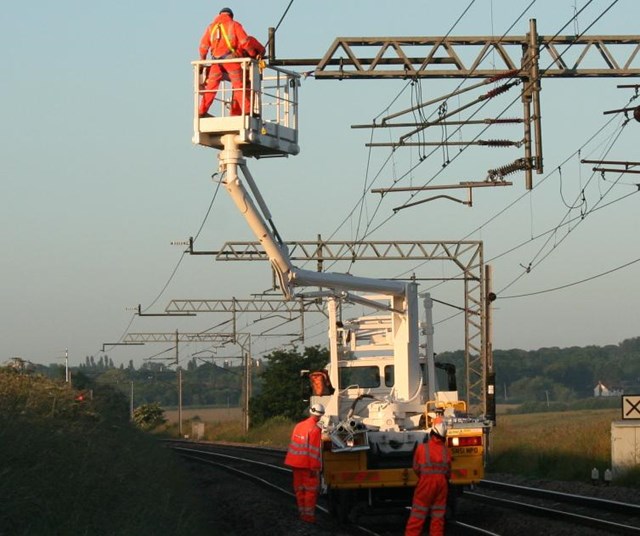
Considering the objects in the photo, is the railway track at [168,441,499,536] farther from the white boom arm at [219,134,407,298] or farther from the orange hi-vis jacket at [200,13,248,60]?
the orange hi-vis jacket at [200,13,248,60]

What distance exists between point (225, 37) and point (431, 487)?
701 cm

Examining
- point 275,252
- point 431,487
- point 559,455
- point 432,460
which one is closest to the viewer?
point 431,487

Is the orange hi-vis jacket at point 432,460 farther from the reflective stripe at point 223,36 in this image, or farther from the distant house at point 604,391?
the distant house at point 604,391

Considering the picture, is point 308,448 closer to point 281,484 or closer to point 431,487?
point 431,487

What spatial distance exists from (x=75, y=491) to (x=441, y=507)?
513 cm

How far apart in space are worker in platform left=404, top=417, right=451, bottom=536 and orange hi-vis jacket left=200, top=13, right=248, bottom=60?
629 centimetres

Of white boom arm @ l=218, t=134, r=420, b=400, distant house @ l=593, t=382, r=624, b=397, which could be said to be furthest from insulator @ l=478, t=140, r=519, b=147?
distant house @ l=593, t=382, r=624, b=397

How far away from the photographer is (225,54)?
63.6ft

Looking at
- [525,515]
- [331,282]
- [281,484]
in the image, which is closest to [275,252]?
[331,282]

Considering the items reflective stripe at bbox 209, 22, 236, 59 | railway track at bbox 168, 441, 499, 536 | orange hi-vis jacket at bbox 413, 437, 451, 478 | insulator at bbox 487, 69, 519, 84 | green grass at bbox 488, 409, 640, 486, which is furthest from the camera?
green grass at bbox 488, 409, 640, 486

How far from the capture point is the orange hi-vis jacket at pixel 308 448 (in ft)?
68.0

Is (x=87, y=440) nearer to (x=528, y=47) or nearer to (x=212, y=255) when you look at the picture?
(x=528, y=47)

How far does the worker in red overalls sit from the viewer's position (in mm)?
19312

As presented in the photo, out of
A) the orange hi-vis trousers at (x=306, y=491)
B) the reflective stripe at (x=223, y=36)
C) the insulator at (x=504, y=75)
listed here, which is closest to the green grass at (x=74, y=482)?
the orange hi-vis trousers at (x=306, y=491)
